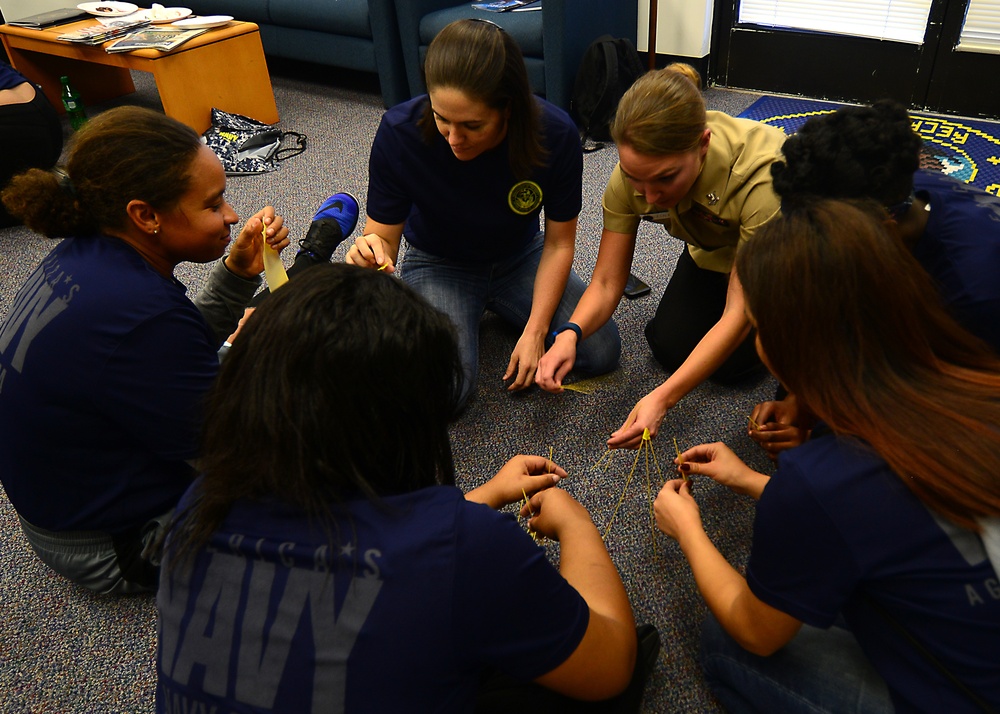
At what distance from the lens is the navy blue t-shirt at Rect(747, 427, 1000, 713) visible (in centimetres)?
80

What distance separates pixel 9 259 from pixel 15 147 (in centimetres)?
49

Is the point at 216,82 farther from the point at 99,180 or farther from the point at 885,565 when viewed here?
the point at 885,565

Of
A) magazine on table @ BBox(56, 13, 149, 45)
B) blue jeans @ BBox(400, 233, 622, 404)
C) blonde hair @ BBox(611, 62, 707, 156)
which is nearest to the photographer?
blonde hair @ BBox(611, 62, 707, 156)

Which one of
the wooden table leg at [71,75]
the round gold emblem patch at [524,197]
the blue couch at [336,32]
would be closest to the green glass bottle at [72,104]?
the wooden table leg at [71,75]

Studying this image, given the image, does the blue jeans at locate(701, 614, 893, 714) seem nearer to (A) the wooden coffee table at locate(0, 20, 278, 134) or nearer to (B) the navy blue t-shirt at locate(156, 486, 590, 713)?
(B) the navy blue t-shirt at locate(156, 486, 590, 713)

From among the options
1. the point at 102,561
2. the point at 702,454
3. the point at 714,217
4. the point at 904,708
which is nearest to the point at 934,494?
the point at 904,708

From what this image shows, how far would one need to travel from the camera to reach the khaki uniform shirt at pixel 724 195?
Answer: 1.59 m

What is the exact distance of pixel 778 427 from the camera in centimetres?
162

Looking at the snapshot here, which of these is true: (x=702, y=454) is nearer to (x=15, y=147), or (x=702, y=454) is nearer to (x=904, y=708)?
(x=904, y=708)

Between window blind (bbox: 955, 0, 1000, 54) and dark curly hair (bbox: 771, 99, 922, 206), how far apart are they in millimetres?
2450

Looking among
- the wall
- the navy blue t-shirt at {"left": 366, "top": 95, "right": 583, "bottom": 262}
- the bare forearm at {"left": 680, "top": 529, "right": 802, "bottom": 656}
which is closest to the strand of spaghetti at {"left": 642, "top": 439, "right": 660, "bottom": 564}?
the bare forearm at {"left": 680, "top": 529, "right": 802, "bottom": 656}

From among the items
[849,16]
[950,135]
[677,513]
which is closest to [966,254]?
[677,513]

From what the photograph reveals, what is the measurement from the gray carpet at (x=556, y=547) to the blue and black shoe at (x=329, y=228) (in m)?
0.40

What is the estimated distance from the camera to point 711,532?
1568 mm
